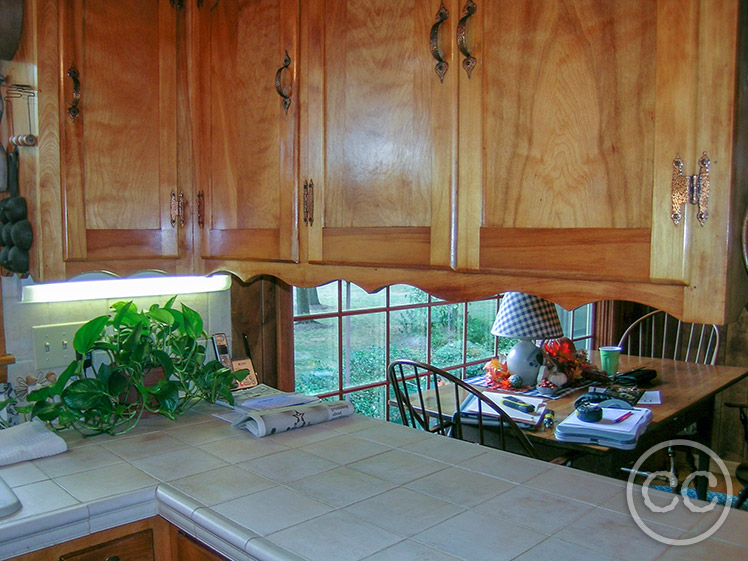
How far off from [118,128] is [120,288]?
1.56ft

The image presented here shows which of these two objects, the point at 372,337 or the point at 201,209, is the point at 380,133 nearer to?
the point at 201,209

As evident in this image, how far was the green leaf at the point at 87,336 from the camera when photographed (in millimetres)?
1530

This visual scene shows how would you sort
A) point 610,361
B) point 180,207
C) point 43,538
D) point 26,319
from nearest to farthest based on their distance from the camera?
point 43,538 → point 26,319 → point 180,207 → point 610,361

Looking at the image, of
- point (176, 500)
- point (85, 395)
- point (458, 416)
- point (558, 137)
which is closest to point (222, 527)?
→ point (176, 500)

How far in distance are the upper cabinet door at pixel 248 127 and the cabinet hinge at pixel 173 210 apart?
72 millimetres

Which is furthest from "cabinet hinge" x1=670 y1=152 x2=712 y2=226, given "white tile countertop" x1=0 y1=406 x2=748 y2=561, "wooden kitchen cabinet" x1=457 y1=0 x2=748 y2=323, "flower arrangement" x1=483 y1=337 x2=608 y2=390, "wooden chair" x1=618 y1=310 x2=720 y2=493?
"wooden chair" x1=618 y1=310 x2=720 y2=493

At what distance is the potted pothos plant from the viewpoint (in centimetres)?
151

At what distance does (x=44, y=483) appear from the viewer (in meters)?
1.25

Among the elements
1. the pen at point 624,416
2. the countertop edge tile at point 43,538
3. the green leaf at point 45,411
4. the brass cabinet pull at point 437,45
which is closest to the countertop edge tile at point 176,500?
the countertop edge tile at point 43,538

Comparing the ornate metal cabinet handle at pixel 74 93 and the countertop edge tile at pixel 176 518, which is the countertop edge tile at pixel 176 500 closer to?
Result: the countertop edge tile at pixel 176 518

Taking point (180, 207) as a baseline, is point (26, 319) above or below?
below

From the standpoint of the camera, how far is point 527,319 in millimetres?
2572

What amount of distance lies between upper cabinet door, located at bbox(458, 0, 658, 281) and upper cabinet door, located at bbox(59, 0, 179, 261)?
96 centimetres

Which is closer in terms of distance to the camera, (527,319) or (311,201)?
(311,201)
